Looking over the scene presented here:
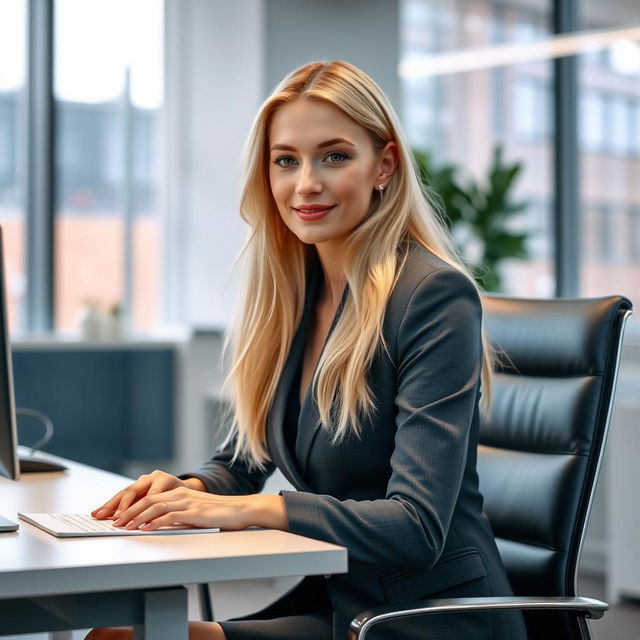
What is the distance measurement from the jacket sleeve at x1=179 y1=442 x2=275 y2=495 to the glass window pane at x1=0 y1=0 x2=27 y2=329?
3.72 meters

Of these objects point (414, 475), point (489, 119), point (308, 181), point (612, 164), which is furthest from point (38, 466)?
point (489, 119)

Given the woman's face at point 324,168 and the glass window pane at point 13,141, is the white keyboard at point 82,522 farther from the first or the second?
the glass window pane at point 13,141

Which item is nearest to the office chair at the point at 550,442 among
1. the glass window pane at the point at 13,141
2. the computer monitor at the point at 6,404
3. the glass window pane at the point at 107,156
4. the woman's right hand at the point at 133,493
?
the woman's right hand at the point at 133,493

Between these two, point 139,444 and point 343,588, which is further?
point 139,444

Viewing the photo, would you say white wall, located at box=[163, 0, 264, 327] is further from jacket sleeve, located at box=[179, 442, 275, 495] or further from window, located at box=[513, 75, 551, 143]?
jacket sleeve, located at box=[179, 442, 275, 495]

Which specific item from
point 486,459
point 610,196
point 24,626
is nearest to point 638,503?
point 610,196

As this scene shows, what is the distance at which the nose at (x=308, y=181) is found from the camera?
5.54ft

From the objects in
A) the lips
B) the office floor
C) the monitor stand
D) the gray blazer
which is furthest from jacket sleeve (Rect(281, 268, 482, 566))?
the office floor

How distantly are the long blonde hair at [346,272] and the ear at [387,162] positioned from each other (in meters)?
0.01

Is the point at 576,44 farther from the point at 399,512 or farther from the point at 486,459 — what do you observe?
the point at 399,512

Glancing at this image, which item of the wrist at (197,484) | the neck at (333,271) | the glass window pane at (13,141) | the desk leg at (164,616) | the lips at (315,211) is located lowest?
the desk leg at (164,616)

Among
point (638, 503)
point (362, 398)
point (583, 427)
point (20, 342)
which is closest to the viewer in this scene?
point (362, 398)

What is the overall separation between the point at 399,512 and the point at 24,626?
0.48m

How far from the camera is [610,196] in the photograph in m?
5.04
